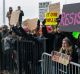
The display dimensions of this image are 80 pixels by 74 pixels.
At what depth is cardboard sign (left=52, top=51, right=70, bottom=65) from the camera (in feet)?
25.4

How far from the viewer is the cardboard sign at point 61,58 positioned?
25.4 ft

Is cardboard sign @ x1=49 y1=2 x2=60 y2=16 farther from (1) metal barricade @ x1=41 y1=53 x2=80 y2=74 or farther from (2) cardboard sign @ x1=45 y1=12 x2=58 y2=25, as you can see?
(1) metal barricade @ x1=41 y1=53 x2=80 y2=74

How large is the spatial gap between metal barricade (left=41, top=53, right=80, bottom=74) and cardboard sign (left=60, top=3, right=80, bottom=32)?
29.2 inches

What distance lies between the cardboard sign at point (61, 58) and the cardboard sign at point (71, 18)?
0.65 metres

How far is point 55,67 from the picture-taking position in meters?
8.42

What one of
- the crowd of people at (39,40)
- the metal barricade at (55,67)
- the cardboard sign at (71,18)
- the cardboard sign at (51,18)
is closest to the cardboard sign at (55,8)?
the cardboard sign at (51,18)

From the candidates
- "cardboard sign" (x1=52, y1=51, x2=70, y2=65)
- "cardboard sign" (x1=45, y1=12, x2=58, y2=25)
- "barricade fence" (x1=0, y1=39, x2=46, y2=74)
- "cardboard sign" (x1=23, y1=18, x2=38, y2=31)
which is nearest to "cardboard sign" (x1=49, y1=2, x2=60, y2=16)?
"cardboard sign" (x1=45, y1=12, x2=58, y2=25)

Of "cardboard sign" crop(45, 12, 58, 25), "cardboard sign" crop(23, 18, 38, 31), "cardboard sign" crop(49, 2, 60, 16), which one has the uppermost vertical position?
"cardboard sign" crop(49, 2, 60, 16)

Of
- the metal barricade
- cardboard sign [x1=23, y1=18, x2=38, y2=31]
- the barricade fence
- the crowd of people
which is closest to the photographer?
the metal barricade

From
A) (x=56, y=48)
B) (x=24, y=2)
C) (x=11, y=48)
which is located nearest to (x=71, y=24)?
(x=56, y=48)

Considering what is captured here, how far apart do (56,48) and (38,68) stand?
1.34 meters

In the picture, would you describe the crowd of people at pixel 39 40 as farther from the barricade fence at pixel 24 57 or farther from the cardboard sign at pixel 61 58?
the cardboard sign at pixel 61 58

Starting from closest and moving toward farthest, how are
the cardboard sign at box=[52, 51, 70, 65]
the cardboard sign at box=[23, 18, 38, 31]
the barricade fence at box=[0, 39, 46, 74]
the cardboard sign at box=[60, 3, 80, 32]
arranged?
the cardboard sign at box=[60, 3, 80, 32] < the cardboard sign at box=[52, 51, 70, 65] < the barricade fence at box=[0, 39, 46, 74] < the cardboard sign at box=[23, 18, 38, 31]

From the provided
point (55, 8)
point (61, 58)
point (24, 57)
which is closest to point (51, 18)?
point (55, 8)
